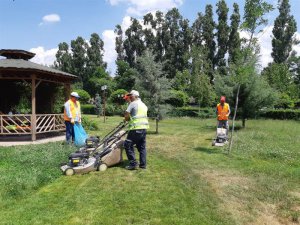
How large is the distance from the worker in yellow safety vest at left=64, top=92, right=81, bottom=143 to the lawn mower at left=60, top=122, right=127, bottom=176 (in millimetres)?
2324

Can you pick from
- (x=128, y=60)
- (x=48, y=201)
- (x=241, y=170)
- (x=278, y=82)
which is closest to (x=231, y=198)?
(x=241, y=170)

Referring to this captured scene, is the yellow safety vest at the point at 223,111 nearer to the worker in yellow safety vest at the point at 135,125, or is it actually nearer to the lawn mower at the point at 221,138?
the lawn mower at the point at 221,138

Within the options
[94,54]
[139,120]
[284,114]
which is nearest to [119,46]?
[94,54]

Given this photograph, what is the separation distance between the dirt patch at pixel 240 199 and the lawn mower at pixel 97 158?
2.09 metres

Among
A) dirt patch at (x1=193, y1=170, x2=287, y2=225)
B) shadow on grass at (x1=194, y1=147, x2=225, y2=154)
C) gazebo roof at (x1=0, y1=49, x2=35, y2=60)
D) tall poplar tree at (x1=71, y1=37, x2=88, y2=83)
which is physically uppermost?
tall poplar tree at (x1=71, y1=37, x2=88, y2=83)

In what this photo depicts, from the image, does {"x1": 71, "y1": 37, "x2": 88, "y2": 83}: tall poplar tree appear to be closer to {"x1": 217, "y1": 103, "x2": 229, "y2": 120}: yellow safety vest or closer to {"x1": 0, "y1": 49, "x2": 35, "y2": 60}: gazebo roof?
{"x1": 0, "y1": 49, "x2": 35, "y2": 60}: gazebo roof

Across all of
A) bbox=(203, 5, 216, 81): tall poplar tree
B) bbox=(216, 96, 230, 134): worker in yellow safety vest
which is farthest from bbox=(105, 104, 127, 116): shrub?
bbox=(216, 96, 230, 134): worker in yellow safety vest

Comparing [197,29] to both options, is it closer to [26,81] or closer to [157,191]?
[26,81]

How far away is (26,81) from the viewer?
15.3 meters

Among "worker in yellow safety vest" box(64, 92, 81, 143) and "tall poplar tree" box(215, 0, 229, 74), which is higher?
"tall poplar tree" box(215, 0, 229, 74)

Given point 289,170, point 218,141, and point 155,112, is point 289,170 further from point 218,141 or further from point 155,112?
point 155,112

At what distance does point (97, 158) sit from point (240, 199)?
11.7 feet

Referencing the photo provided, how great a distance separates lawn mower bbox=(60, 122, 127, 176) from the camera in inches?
315

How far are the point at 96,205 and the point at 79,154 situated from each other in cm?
235
